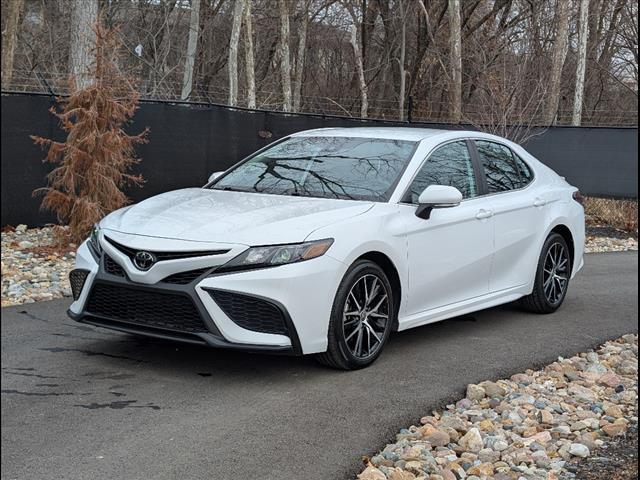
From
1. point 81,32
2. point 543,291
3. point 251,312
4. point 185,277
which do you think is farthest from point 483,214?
point 81,32

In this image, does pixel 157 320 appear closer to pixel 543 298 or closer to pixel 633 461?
pixel 633 461

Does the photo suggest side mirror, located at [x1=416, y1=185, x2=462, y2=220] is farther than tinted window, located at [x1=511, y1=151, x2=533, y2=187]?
No

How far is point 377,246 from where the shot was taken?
220 inches

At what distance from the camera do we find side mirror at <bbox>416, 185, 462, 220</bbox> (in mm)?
5926

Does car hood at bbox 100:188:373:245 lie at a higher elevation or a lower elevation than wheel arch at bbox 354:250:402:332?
higher

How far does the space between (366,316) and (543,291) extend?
255 centimetres

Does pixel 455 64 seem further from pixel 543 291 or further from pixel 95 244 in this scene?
pixel 95 244

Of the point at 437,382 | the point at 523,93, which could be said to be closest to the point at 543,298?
the point at 437,382

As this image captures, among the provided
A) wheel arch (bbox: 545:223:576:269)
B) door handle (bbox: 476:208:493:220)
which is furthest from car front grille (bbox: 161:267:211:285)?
wheel arch (bbox: 545:223:576:269)

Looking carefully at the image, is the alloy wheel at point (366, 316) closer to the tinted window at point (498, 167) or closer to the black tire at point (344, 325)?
the black tire at point (344, 325)

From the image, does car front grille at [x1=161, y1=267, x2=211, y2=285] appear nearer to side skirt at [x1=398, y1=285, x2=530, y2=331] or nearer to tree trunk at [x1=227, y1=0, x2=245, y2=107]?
side skirt at [x1=398, y1=285, x2=530, y2=331]

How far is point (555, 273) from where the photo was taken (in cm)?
775

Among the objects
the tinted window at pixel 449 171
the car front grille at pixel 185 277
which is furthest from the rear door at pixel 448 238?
the car front grille at pixel 185 277

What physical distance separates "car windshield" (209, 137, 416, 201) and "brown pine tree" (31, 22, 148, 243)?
3.75 m
